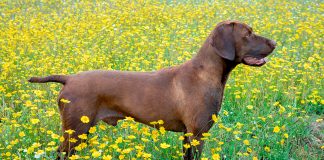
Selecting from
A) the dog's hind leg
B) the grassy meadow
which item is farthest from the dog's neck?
the dog's hind leg

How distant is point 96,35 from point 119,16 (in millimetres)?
1723

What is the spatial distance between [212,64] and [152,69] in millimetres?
2061

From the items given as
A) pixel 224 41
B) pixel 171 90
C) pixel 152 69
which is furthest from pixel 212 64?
pixel 152 69

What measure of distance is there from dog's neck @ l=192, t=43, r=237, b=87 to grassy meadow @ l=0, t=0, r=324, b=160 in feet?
1.39

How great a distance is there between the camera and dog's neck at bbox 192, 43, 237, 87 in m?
3.88

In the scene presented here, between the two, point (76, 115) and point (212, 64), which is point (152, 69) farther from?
point (76, 115)

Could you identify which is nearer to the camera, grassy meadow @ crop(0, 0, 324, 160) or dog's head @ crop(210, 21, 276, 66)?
dog's head @ crop(210, 21, 276, 66)

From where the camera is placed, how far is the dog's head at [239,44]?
3830mm

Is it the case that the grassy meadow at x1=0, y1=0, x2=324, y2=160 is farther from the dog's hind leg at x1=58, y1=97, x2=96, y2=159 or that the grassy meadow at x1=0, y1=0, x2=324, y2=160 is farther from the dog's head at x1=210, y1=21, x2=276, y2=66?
the dog's head at x1=210, y1=21, x2=276, y2=66

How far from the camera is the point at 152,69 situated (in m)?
5.88

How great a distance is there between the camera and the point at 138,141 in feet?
13.7

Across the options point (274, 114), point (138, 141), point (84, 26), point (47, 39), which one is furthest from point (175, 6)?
→ point (138, 141)

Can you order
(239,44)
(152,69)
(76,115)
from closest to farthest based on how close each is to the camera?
(76,115) → (239,44) → (152,69)

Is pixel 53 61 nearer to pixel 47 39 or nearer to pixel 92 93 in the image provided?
pixel 47 39
